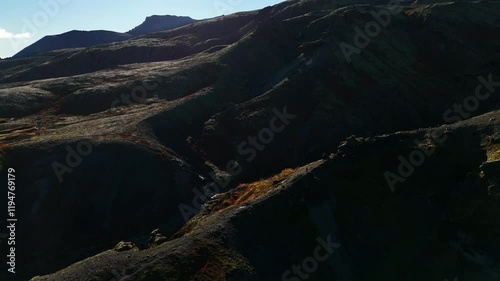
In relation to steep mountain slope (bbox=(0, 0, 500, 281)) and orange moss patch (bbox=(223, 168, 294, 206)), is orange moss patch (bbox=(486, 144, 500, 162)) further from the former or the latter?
orange moss patch (bbox=(223, 168, 294, 206))

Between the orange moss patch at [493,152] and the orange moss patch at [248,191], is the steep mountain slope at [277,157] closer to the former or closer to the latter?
the orange moss patch at [493,152]

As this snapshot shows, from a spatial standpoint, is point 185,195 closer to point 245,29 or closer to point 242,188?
point 242,188

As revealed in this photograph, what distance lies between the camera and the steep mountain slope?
42094 mm

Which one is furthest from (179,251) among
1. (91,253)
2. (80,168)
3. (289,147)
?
(289,147)

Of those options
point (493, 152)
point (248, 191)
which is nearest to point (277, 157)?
point (248, 191)

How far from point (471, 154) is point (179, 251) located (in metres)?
36.0

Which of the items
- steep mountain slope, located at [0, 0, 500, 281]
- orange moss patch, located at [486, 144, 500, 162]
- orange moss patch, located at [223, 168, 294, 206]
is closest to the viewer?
steep mountain slope, located at [0, 0, 500, 281]

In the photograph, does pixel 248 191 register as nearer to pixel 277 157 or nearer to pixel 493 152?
pixel 277 157

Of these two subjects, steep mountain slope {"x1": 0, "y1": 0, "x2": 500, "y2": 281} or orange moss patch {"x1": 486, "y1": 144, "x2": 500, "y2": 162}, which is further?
orange moss patch {"x1": 486, "y1": 144, "x2": 500, "y2": 162}

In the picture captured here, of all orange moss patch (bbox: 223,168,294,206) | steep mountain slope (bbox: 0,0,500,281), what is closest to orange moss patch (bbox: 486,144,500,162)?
steep mountain slope (bbox: 0,0,500,281)

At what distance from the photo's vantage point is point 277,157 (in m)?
67.2

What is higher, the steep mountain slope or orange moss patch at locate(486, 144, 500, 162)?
the steep mountain slope

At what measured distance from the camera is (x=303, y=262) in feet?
132

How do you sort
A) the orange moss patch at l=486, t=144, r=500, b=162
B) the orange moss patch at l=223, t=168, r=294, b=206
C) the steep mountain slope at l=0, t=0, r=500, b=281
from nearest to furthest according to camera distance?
the steep mountain slope at l=0, t=0, r=500, b=281, the orange moss patch at l=486, t=144, r=500, b=162, the orange moss patch at l=223, t=168, r=294, b=206
